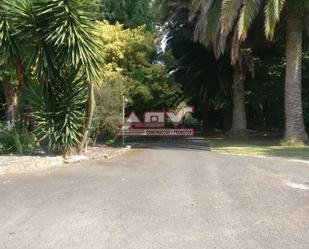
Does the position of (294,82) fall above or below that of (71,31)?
below

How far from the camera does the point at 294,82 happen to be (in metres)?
20.6

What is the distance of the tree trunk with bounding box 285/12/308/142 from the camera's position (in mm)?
20578

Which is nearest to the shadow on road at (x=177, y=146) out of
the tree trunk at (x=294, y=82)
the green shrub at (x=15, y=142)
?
the tree trunk at (x=294, y=82)

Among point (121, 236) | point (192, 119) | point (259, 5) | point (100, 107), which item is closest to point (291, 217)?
point (121, 236)

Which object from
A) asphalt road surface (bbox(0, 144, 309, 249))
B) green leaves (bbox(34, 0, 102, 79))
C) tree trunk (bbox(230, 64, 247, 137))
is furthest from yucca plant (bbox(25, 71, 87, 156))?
tree trunk (bbox(230, 64, 247, 137))

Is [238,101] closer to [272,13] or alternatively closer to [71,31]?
[272,13]

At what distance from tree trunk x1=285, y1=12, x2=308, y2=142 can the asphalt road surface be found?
1022 centimetres

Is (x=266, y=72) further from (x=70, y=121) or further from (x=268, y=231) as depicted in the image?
(x=268, y=231)

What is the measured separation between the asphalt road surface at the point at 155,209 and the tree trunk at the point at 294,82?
10.2 m

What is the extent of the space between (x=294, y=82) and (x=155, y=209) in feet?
51.6

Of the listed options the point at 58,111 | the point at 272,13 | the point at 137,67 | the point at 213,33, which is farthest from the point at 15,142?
the point at 137,67

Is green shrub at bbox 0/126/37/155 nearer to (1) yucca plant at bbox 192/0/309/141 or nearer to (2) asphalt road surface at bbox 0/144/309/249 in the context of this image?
(2) asphalt road surface at bbox 0/144/309/249

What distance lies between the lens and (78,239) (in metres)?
5.40

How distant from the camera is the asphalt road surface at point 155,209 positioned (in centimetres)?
534
